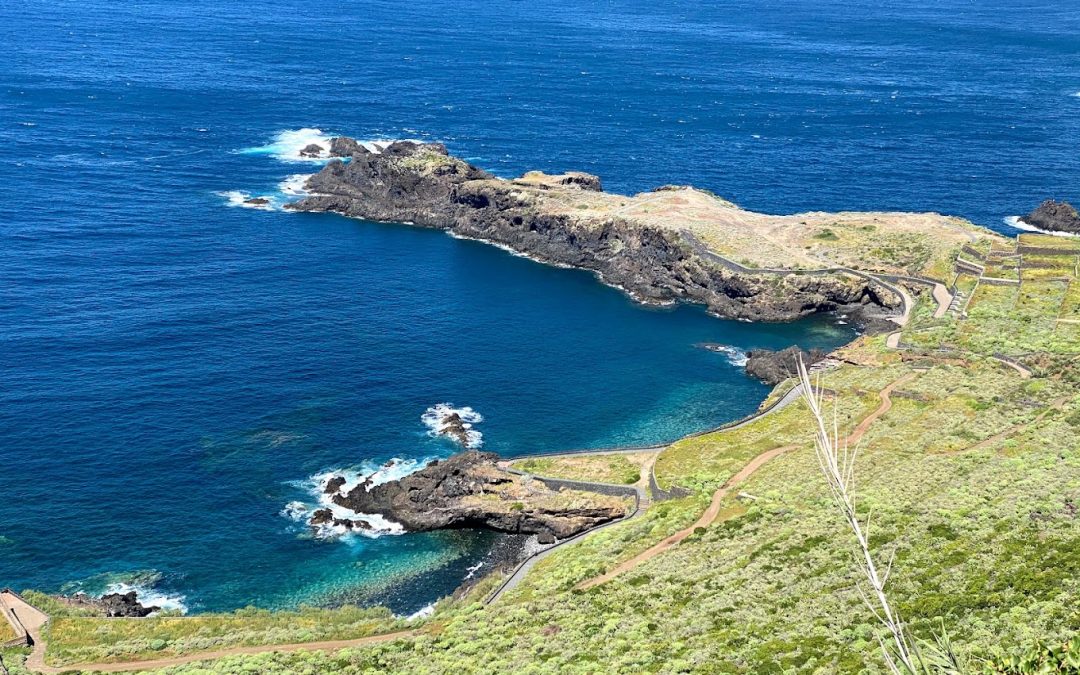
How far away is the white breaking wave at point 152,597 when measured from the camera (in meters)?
70.8

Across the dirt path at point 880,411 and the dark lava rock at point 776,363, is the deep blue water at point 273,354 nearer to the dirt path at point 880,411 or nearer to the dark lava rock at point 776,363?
the dark lava rock at point 776,363

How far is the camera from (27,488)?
8306cm

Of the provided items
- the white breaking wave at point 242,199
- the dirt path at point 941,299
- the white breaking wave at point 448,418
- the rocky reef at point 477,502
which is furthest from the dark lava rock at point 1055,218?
the white breaking wave at point 242,199

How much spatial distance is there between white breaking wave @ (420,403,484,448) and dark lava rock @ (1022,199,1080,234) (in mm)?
95909

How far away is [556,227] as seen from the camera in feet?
480

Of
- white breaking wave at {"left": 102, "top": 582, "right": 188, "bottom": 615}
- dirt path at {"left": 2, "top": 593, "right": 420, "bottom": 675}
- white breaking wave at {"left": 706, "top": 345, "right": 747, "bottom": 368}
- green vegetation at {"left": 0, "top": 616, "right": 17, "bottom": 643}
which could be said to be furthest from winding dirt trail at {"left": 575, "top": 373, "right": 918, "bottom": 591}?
green vegetation at {"left": 0, "top": 616, "right": 17, "bottom": 643}

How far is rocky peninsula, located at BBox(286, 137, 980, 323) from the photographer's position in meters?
125

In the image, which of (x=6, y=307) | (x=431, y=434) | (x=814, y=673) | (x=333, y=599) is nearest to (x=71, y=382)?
(x=6, y=307)

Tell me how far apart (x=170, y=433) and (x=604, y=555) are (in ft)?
147

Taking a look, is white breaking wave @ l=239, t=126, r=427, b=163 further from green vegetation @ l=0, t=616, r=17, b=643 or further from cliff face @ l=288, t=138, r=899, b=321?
green vegetation @ l=0, t=616, r=17, b=643

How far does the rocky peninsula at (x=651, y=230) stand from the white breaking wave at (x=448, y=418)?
39885 mm

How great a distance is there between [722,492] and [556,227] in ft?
253

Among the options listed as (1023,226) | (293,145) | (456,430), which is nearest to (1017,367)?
(456,430)

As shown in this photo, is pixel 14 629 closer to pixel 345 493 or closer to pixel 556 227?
pixel 345 493
